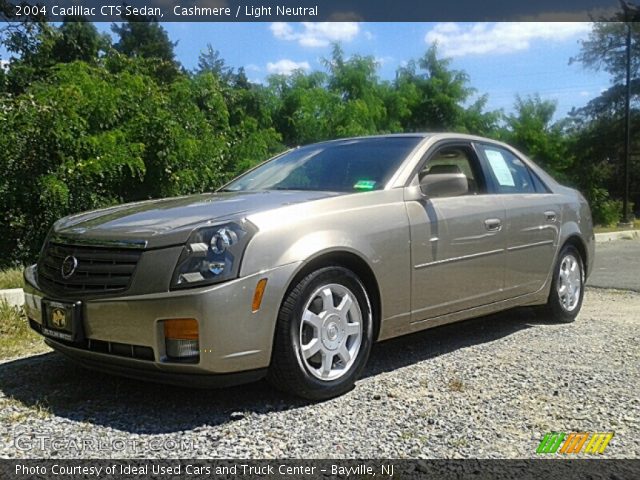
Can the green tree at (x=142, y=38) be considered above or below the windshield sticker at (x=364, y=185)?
above

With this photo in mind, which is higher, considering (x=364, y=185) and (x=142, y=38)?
(x=142, y=38)

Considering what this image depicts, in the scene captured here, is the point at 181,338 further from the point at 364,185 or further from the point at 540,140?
the point at 540,140

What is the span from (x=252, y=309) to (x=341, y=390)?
0.80m

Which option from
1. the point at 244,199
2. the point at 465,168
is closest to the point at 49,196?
the point at 244,199

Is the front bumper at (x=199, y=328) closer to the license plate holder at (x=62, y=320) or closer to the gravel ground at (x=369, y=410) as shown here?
the license plate holder at (x=62, y=320)

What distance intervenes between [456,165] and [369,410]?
7.22 feet

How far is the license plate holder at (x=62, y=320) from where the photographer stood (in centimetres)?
352

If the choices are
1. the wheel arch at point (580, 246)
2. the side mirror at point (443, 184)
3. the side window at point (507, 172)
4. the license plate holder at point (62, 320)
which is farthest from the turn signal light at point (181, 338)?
the wheel arch at point (580, 246)

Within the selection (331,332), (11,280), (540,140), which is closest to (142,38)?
(540,140)

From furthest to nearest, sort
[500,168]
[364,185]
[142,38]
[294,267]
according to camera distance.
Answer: [142,38] → [500,168] → [364,185] → [294,267]

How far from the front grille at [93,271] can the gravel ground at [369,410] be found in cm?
66

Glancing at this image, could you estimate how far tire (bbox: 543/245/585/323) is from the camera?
5.77 meters

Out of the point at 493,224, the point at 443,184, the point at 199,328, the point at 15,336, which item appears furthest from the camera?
the point at 15,336

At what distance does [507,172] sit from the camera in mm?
5516
